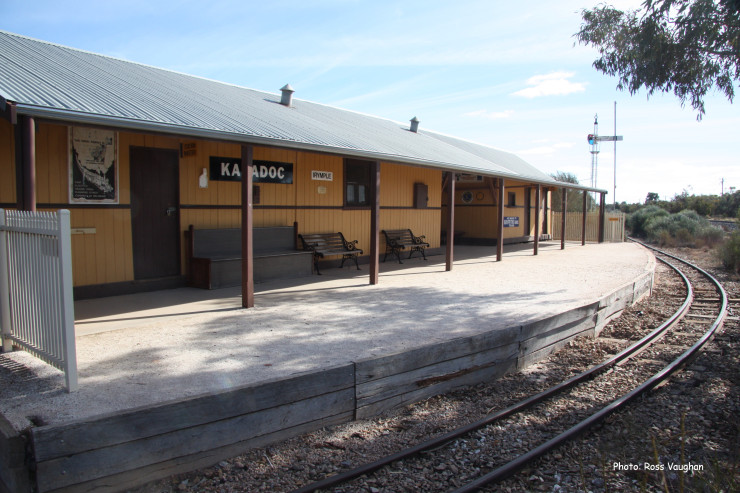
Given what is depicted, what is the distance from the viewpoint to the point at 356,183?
11.9 metres

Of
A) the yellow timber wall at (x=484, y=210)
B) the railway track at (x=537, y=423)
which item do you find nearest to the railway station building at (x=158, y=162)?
the railway track at (x=537, y=423)

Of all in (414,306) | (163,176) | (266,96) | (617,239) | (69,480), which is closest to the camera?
(69,480)

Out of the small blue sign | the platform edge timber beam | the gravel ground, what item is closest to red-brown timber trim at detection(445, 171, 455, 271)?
the gravel ground

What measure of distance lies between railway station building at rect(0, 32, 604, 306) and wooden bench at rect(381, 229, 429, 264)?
39.7 inches

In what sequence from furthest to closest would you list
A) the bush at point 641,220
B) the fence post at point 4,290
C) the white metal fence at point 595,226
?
the bush at point 641,220
the white metal fence at point 595,226
the fence post at point 4,290

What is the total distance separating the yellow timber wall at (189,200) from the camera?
6703mm

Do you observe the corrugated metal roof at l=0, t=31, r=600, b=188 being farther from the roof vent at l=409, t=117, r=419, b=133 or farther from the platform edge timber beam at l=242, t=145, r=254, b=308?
the roof vent at l=409, t=117, r=419, b=133

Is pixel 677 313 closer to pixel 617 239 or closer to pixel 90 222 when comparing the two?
pixel 90 222

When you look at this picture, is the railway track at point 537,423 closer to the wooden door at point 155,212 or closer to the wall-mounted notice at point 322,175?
the wooden door at point 155,212

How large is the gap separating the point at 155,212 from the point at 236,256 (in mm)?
1452

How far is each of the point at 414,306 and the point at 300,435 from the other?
357 centimetres

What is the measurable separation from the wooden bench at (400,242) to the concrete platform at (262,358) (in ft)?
10.7

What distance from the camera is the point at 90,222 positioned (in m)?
7.15

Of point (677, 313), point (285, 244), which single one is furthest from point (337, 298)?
point (677, 313)
